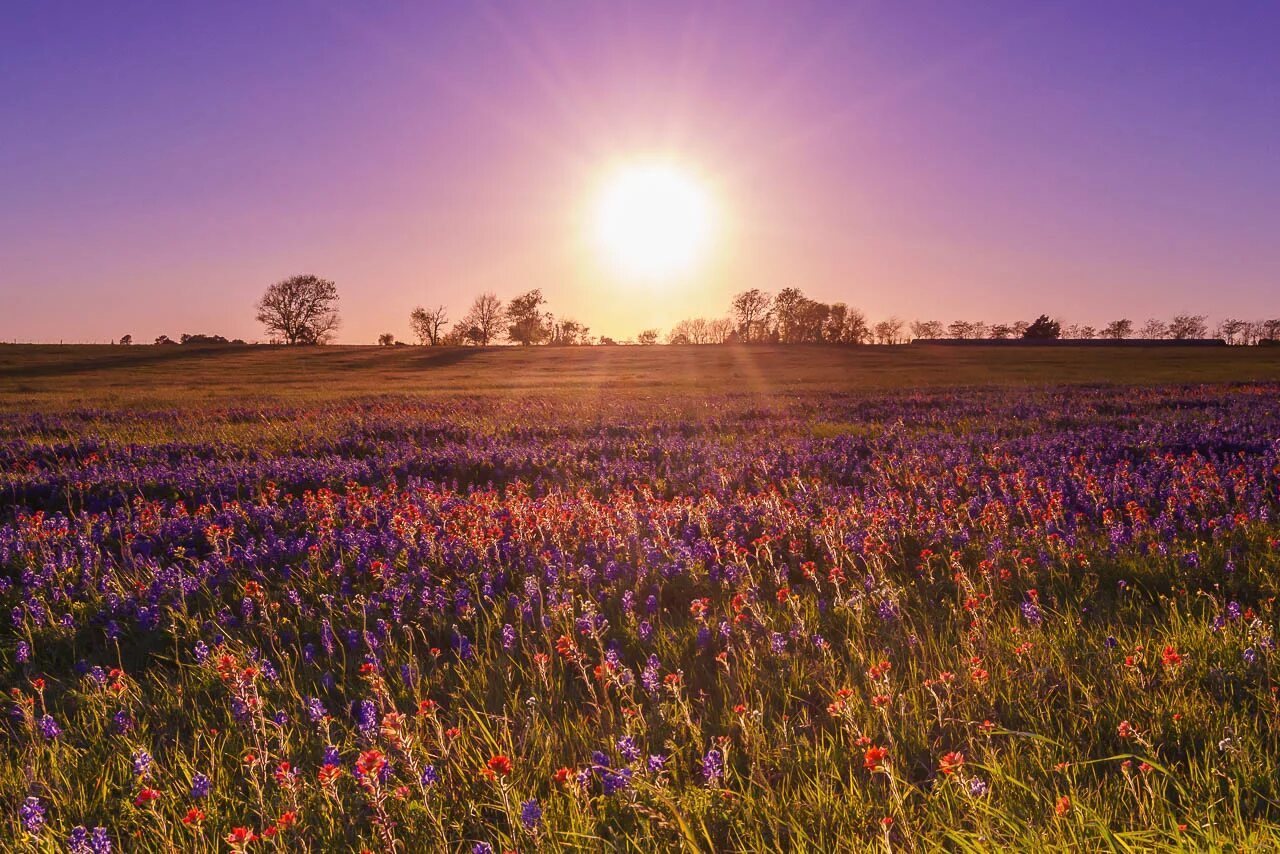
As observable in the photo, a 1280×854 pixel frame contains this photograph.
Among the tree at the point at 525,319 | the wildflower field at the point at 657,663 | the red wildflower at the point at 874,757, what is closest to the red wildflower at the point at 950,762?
the wildflower field at the point at 657,663

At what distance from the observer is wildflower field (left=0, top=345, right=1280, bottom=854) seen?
2434 millimetres

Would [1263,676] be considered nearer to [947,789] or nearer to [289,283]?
[947,789]

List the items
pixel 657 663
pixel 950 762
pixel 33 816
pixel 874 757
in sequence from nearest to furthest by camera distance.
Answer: pixel 874 757 → pixel 950 762 → pixel 33 816 → pixel 657 663

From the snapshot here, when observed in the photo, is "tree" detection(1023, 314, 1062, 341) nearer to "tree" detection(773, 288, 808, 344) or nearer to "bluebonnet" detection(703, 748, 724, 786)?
"tree" detection(773, 288, 808, 344)

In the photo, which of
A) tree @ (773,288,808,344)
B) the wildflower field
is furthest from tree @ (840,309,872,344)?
the wildflower field

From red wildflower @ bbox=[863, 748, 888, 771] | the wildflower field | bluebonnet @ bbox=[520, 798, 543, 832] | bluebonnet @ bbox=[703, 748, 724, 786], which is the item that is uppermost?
red wildflower @ bbox=[863, 748, 888, 771]

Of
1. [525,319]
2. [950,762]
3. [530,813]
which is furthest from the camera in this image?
[525,319]

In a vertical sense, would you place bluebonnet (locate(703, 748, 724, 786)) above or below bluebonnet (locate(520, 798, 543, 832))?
below

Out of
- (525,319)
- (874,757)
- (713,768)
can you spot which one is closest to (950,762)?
(874,757)

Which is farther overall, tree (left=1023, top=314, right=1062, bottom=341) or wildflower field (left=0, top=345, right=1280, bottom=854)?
tree (left=1023, top=314, right=1062, bottom=341)

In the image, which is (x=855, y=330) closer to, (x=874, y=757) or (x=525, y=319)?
(x=525, y=319)

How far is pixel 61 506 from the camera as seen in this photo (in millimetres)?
8656

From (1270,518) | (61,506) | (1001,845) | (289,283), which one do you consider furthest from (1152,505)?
(289,283)

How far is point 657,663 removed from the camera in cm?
361
